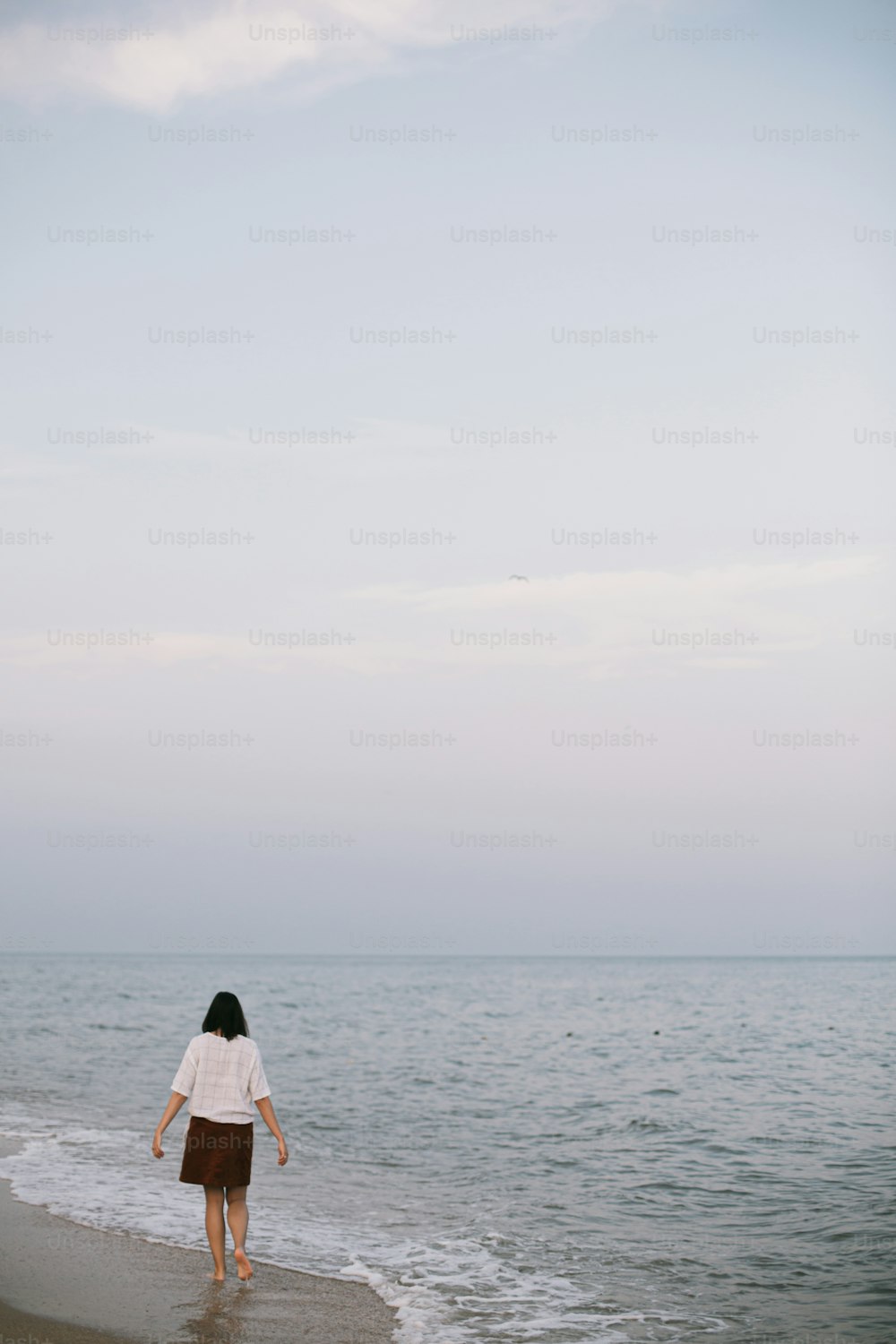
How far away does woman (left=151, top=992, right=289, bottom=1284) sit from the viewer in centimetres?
752

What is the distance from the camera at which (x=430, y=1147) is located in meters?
14.5

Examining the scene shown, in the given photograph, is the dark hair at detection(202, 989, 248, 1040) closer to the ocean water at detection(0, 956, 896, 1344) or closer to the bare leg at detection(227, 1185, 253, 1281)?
the bare leg at detection(227, 1185, 253, 1281)

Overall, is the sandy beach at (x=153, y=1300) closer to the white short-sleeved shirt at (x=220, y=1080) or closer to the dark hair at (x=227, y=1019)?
the white short-sleeved shirt at (x=220, y=1080)

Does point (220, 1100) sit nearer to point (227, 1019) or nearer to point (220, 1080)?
point (220, 1080)

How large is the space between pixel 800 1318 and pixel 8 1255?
18.3 ft

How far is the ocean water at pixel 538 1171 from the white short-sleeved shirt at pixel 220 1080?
1.71 metres

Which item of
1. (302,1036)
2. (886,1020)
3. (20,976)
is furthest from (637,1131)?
(20,976)

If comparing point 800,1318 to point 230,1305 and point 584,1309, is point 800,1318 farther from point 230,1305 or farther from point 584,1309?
point 230,1305

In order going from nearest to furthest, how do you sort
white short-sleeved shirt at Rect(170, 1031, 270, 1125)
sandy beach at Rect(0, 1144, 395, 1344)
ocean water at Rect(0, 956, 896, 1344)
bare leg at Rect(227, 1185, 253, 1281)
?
sandy beach at Rect(0, 1144, 395, 1344)
white short-sleeved shirt at Rect(170, 1031, 270, 1125)
bare leg at Rect(227, 1185, 253, 1281)
ocean water at Rect(0, 956, 896, 1344)

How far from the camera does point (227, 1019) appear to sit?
7602mm

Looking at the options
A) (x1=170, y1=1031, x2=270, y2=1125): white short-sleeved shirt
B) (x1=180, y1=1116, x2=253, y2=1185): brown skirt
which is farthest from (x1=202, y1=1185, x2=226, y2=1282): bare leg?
(x1=170, y1=1031, x2=270, y2=1125): white short-sleeved shirt

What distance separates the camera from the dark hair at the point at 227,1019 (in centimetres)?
759

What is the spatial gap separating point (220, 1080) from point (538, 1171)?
22.5ft

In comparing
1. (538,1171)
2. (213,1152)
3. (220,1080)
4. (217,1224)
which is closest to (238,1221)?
(217,1224)
